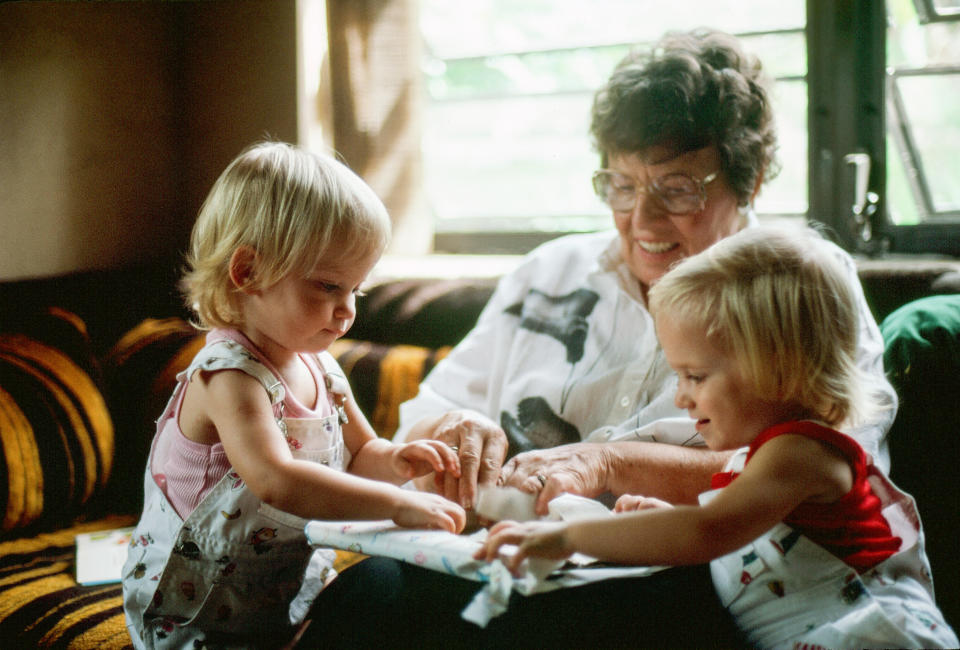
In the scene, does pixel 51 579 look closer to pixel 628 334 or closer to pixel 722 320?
pixel 628 334

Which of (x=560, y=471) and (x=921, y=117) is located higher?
(x=921, y=117)

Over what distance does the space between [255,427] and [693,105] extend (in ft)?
2.91

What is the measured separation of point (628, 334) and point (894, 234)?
3.11ft

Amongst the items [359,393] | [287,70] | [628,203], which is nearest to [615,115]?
[628,203]

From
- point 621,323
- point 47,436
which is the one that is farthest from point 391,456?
point 47,436

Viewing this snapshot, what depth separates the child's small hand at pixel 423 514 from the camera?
1.01 metres

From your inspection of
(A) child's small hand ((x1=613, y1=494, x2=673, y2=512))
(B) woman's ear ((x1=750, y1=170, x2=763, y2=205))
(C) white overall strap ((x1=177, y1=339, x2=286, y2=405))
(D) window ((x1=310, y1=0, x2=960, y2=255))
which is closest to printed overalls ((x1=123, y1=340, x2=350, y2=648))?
(C) white overall strap ((x1=177, y1=339, x2=286, y2=405))

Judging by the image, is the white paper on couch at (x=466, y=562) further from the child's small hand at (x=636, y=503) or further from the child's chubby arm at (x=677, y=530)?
the child's small hand at (x=636, y=503)

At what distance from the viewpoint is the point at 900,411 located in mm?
→ 1327

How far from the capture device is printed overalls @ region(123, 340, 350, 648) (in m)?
1.10

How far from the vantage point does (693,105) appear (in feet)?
4.76

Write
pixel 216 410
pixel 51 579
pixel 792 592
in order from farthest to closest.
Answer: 1. pixel 51 579
2. pixel 216 410
3. pixel 792 592

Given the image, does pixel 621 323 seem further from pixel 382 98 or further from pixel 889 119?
pixel 382 98

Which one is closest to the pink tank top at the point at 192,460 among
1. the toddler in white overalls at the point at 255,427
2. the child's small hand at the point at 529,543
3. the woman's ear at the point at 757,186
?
the toddler in white overalls at the point at 255,427
